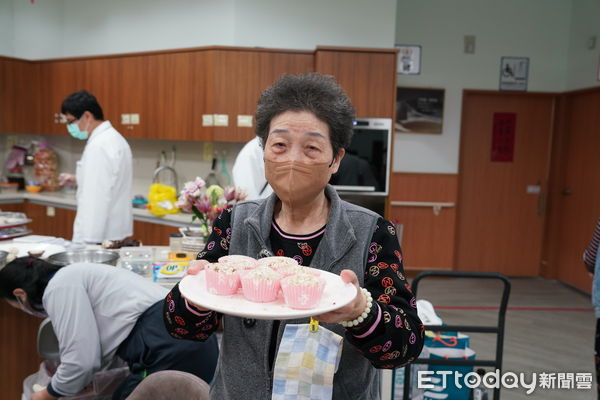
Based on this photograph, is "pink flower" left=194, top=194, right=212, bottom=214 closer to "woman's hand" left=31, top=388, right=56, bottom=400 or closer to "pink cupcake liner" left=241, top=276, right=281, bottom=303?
"woman's hand" left=31, top=388, right=56, bottom=400

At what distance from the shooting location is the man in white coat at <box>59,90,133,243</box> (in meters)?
3.31

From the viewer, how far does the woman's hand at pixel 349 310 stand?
91 cm

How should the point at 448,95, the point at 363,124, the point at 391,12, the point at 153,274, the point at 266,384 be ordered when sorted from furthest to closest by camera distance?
1. the point at 448,95
2. the point at 391,12
3. the point at 363,124
4. the point at 153,274
5. the point at 266,384

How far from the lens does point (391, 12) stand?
14.7 feet

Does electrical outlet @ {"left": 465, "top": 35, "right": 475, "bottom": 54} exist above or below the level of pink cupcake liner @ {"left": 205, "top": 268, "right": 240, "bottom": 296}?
above

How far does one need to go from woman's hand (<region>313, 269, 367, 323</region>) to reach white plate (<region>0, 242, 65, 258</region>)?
6.82 feet

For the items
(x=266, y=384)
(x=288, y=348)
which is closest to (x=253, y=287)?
(x=288, y=348)

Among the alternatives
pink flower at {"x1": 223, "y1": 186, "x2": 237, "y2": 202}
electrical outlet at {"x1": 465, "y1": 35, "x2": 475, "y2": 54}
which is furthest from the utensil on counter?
electrical outlet at {"x1": 465, "y1": 35, "x2": 475, "y2": 54}

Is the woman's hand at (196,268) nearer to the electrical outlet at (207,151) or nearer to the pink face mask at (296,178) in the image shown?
the pink face mask at (296,178)

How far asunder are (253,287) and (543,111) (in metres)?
5.85

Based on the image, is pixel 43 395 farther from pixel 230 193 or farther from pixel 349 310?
pixel 349 310

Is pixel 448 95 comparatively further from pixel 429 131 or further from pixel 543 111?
pixel 543 111

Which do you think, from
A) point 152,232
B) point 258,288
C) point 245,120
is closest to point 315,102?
point 258,288

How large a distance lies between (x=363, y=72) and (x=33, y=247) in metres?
2.75
